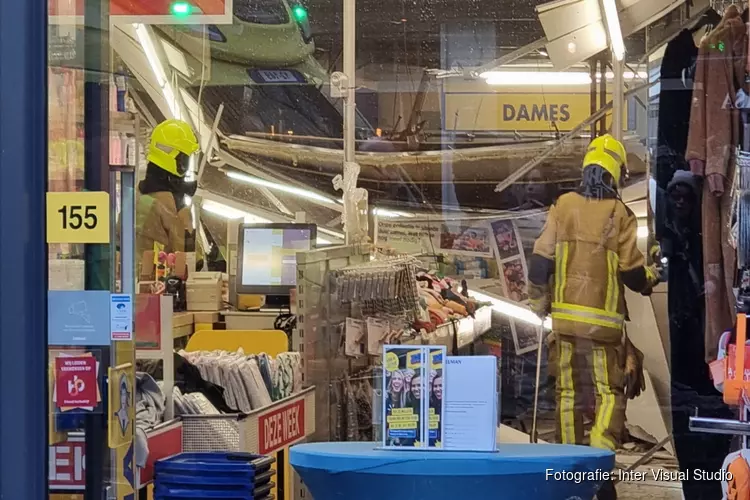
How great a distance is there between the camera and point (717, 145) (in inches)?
153

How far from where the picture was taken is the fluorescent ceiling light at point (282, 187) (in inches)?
257

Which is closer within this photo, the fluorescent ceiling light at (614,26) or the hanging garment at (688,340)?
the hanging garment at (688,340)

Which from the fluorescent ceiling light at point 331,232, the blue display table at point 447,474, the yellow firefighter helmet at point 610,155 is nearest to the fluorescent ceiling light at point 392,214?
the fluorescent ceiling light at point 331,232

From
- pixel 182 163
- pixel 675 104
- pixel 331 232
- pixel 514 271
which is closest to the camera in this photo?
pixel 675 104

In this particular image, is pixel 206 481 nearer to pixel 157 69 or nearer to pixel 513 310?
pixel 513 310

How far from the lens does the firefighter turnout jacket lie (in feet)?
16.2

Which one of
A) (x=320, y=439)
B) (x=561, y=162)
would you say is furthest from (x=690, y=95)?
(x=320, y=439)

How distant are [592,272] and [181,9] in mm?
2157

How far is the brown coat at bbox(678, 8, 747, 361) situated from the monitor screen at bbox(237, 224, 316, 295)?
3.11 meters

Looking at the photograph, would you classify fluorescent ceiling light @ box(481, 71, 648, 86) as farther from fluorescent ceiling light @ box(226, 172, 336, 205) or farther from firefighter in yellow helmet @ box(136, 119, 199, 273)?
firefighter in yellow helmet @ box(136, 119, 199, 273)

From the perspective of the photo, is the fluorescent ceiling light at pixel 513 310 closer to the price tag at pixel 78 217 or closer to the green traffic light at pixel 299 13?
the green traffic light at pixel 299 13

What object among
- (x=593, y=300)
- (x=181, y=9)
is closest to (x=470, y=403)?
(x=181, y=9)

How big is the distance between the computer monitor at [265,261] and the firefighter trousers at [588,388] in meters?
2.11

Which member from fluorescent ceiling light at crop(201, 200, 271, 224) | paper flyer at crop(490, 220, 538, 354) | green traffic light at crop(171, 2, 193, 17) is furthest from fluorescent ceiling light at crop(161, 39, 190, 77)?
paper flyer at crop(490, 220, 538, 354)
